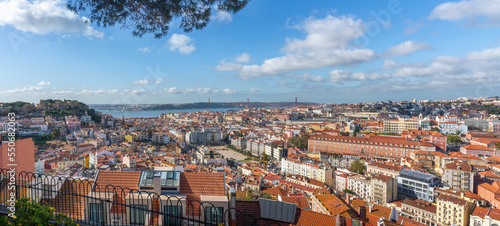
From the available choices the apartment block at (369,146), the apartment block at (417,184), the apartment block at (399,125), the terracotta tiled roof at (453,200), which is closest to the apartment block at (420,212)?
the terracotta tiled roof at (453,200)

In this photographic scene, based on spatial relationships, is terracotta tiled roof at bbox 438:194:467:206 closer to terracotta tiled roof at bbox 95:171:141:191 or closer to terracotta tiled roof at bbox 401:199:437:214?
terracotta tiled roof at bbox 401:199:437:214

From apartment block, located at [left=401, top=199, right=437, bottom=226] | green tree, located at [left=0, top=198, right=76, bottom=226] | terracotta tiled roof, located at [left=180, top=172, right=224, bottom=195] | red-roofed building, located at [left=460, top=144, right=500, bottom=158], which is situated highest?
green tree, located at [left=0, top=198, right=76, bottom=226]

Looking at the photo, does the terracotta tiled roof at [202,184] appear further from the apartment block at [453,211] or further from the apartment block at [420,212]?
the apartment block at [453,211]

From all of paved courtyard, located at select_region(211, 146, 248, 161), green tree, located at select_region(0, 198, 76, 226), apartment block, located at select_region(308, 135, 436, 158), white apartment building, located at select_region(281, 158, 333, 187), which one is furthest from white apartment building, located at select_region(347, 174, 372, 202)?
green tree, located at select_region(0, 198, 76, 226)

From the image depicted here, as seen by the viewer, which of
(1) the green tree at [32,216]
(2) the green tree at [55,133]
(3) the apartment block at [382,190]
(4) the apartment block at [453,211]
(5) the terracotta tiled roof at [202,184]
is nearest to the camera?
(1) the green tree at [32,216]

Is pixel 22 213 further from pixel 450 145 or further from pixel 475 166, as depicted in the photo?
pixel 450 145

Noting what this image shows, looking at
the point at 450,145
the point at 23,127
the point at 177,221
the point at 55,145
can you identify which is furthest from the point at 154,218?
the point at 450,145

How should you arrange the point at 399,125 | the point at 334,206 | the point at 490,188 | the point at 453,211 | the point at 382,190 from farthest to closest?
1. the point at 399,125
2. the point at 382,190
3. the point at 490,188
4. the point at 453,211
5. the point at 334,206

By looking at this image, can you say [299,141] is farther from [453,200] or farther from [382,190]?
[453,200]

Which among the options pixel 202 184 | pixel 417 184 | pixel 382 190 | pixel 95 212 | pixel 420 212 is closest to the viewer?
pixel 95 212

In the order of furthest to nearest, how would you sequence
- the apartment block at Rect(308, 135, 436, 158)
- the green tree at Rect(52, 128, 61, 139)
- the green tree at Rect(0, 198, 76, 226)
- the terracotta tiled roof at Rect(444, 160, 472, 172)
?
1. the green tree at Rect(52, 128, 61, 139)
2. the apartment block at Rect(308, 135, 436, 158)
3. the terracotta tiled roof at Rect(444, 160, 472, 172)
4. the green tree at Rect(0, 198, 76, 226)

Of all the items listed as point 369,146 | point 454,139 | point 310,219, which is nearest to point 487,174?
point 369,146
